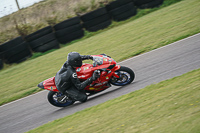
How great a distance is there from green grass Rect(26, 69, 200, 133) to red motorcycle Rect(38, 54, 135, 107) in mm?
927

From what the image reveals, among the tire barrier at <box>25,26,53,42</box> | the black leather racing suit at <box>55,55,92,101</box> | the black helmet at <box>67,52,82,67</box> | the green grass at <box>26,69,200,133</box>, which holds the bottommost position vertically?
the green grass at <box>26,69,200,133</box>

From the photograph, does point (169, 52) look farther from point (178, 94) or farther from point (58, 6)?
point (58, 6)

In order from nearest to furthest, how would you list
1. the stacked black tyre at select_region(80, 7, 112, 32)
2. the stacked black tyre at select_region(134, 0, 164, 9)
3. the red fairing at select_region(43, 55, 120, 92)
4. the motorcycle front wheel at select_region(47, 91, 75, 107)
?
the red fairing at select_region(43, 55, 120, 92) < the motorcycle front wheel at select_region(47, 91, 75, 107) < the stacked black tyre at select_region(80, 7, 112, 32) < the stacked black tyre at select_region(134, 0, 164, 9)

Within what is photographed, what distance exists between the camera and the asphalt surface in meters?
6.73

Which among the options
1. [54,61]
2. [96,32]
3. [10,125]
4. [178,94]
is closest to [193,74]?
[178,94]

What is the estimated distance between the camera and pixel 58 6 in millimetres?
17109

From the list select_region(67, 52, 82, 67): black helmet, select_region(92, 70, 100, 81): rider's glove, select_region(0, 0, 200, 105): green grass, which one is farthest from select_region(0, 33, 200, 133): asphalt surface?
select_region(67, 52, 82, 67): black helmet

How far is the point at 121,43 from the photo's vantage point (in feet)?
38.8

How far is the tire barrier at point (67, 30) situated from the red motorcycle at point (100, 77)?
754cm

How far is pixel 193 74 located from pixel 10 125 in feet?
17.9

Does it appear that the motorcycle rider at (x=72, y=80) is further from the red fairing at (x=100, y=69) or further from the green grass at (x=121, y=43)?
the green grass at (x=121, y=43)

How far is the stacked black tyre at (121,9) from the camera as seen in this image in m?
15.1

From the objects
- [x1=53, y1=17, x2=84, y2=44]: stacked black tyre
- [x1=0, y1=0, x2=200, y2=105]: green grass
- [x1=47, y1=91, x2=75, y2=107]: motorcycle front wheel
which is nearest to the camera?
[x1=47, y1=91, x2=75, y2=107]: motorcycle front wheel

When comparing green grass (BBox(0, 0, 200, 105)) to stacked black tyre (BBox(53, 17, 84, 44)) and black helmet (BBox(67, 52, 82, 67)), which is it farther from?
black helmet (BBox(67, 52, 82, 67))
